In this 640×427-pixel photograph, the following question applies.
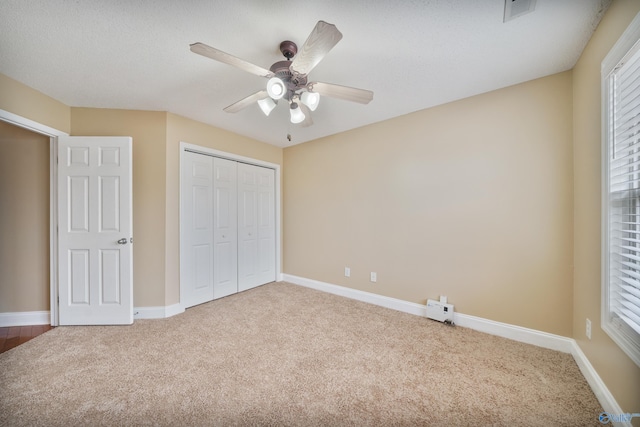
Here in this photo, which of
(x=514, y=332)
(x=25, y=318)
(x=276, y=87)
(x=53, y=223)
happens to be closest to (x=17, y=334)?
(x=25, y=318)

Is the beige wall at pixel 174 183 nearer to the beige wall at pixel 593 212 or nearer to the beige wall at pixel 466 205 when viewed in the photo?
the beige wall at pixel 466 205

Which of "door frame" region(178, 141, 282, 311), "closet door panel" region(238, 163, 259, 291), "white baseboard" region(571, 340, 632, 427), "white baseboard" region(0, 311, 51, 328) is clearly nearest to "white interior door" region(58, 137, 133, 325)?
"white baseboard" region(0, 311, 51, 328)

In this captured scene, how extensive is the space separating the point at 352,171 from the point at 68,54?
2851 mm

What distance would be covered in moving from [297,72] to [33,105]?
2672 mm

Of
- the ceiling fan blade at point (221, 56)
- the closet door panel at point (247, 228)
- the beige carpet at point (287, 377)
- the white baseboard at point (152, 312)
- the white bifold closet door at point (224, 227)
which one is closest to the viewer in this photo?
the ceiling fan blade at point (221, 56)

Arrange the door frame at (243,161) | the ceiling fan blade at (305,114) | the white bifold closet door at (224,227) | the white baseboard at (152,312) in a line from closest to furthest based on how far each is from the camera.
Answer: the ceiling fan blade at (305,114), the white baseboard at (152,312), the door frame at (243,161), the white bifold closet door at (224,227)

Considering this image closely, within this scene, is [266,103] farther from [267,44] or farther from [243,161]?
[243,161]

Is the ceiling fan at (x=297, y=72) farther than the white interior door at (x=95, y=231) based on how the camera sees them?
No

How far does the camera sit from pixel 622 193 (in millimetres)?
1287

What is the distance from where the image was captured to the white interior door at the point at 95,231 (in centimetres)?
239

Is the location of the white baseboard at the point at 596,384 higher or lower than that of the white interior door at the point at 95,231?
lower

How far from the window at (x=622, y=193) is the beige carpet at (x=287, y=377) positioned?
24.6 inches

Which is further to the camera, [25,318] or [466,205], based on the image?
[25,318]

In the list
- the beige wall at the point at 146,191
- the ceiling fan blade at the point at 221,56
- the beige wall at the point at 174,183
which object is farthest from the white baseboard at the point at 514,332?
the ceiling fan blade at the point at 221,56
